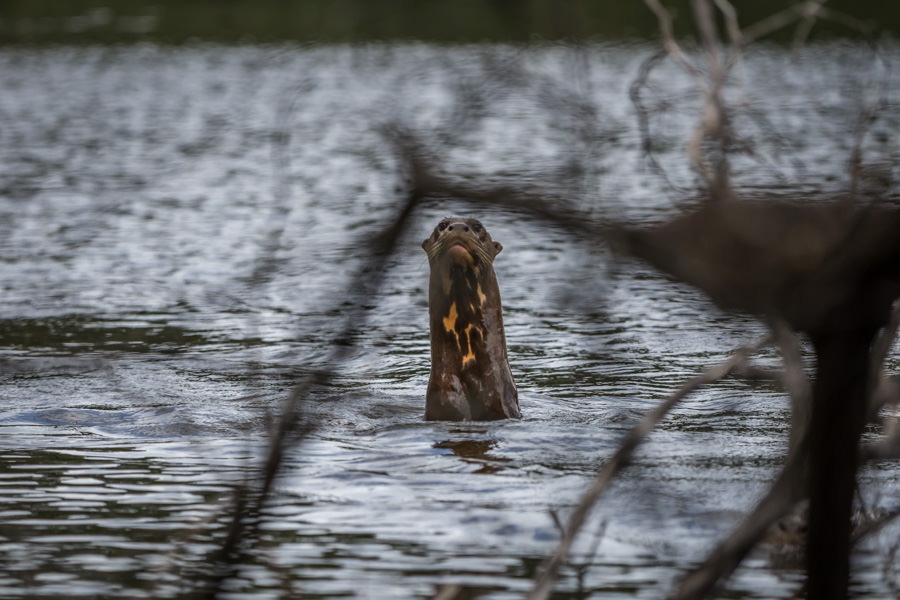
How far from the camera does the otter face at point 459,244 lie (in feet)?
25.8

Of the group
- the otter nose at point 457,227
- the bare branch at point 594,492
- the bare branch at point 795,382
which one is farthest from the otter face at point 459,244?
the bare branch at point 594,492

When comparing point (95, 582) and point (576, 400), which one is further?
point (576, 400)

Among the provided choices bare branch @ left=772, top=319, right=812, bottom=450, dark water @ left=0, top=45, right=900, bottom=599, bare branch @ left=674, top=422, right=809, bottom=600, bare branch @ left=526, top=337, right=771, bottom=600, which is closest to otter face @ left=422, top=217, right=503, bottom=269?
dark water @ left=0, top=45, right=900, bottom=599

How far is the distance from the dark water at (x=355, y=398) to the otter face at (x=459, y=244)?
51cm

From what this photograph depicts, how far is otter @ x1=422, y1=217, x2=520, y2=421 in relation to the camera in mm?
8023

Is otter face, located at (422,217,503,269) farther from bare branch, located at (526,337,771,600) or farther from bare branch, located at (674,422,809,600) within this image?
bare branch, located at (674,422,809,600)

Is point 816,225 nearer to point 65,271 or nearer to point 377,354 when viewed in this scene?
point 377,354

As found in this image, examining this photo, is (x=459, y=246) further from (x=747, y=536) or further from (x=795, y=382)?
(x=747, y=536)

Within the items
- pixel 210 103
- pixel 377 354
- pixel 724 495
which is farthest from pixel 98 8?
pixel 724 495

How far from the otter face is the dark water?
1.68 feet

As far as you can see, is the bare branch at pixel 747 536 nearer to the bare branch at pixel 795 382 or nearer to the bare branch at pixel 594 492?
the bare branch at pixel 795 382

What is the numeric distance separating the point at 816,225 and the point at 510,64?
31.1 inches

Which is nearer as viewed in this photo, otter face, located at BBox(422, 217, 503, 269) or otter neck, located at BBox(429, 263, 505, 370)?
otter face, located at BBox(422, 217, 503, 269)

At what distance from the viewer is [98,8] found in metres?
48.1
